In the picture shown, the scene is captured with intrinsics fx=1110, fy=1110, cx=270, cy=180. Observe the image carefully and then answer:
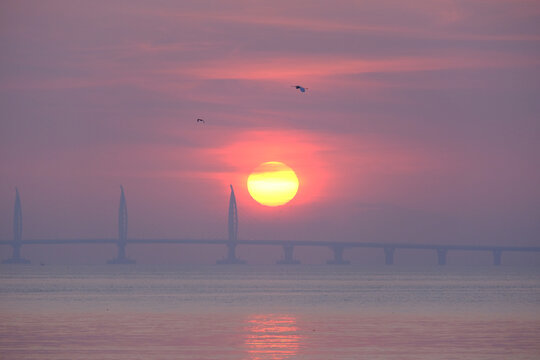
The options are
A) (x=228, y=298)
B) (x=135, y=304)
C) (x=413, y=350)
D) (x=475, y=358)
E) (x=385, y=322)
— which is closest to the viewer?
(x=475, y=358)

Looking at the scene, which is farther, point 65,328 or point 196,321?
point 196,321

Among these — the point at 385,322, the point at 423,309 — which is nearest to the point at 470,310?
the point at 423,309

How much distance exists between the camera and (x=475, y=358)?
45.6 meters

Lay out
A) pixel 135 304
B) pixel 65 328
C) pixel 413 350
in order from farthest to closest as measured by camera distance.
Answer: pixel 135 304
pixel 65 328
pixel 413 350

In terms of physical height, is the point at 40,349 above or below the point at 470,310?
below

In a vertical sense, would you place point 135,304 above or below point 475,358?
above

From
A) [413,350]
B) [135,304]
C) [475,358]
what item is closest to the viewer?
[475,358]

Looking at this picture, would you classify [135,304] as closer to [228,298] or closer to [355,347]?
[228,298]

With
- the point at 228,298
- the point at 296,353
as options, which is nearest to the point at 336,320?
the point at 296,353

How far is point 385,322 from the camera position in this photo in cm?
6731

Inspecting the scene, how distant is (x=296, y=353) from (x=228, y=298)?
57970 millimetres

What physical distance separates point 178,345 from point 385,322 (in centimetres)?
2034

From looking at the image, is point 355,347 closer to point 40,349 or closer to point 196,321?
point 40,349

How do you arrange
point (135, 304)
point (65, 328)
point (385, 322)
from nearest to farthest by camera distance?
point (65, 328)
point (385, 322)
point (135, 304)
